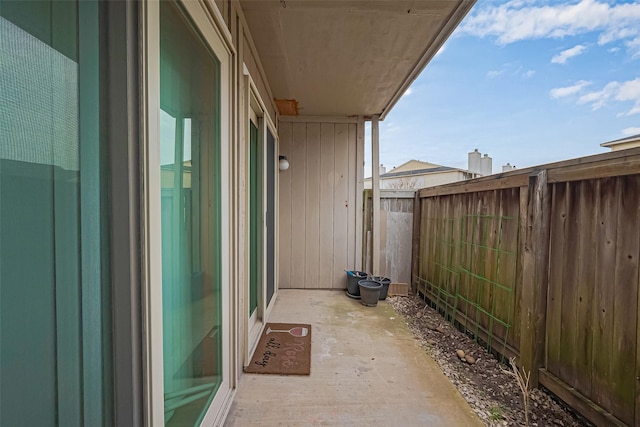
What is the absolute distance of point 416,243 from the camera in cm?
412

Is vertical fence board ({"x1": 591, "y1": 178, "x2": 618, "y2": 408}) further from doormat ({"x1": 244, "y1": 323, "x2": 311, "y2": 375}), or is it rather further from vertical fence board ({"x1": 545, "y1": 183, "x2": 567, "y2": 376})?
doormat ({"x1": 244, "y1": 323, "x2": 311, "y2": 375})

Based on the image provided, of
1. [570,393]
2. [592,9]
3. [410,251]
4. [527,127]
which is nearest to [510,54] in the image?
[592,9]

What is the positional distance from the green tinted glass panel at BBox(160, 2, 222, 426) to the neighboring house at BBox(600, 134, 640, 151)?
15.7 ft

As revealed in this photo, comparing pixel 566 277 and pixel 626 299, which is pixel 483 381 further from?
pixel 626 299

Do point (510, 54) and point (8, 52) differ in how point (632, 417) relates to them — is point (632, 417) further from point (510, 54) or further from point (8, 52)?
point (510, 54)

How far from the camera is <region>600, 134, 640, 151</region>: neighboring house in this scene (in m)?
3.74

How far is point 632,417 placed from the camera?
1332 mm

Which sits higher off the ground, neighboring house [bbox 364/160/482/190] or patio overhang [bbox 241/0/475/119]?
patio overhang [bbox 241/0/475/119]

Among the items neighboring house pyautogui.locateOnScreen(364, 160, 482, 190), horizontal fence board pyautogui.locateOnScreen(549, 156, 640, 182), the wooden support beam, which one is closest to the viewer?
horizontal fence board pyautogui.locateOnScreen(549, 156, 640, 182)

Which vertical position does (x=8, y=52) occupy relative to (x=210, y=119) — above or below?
below

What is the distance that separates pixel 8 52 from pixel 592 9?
5336mm

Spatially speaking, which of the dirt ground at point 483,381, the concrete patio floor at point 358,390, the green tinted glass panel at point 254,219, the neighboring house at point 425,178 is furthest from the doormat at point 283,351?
the neighboring house at point 425,178

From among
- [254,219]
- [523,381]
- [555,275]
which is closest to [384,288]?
[523,381]

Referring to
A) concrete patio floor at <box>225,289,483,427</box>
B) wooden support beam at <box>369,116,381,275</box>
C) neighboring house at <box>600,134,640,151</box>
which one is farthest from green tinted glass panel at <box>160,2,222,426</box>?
neighboring house at <box>600,134,640,151</box>
